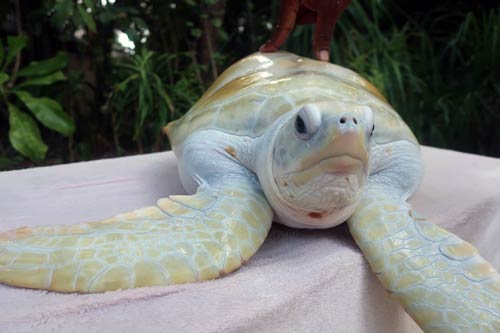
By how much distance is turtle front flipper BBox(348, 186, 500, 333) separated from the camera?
610mm

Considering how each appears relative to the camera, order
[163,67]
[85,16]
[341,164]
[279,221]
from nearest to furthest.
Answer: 1. [341,164]
2. [279,221]
3. [85,16]
4. [163,67]

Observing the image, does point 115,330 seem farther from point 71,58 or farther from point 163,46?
point 71,58

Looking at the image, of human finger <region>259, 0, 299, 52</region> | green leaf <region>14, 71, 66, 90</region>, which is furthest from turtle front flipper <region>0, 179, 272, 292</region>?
green leaf <region>14, 71, 66, 90</region>

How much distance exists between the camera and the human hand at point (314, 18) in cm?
108

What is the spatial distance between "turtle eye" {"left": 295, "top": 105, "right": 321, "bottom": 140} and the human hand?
1.74 ft

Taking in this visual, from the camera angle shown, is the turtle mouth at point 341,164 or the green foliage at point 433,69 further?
the green foliage at point 433,69

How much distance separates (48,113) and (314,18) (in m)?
1.23

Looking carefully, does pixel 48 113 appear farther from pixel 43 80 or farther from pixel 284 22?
pixel 284 22

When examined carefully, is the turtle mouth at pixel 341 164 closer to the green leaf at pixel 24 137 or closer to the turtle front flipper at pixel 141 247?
the turtle front flipper at pixel 141 247

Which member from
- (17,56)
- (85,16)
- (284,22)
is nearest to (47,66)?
(17,56)

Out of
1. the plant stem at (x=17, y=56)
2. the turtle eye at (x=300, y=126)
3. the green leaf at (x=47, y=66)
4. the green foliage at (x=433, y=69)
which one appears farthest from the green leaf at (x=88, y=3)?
the turtle eye at (x=300, y=126)

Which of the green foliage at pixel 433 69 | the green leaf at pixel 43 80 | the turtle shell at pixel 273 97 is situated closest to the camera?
the turtle shell at pixel 273 97

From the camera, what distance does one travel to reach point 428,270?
0.66 m

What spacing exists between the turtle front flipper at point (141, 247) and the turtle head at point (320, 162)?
2.7 inches
